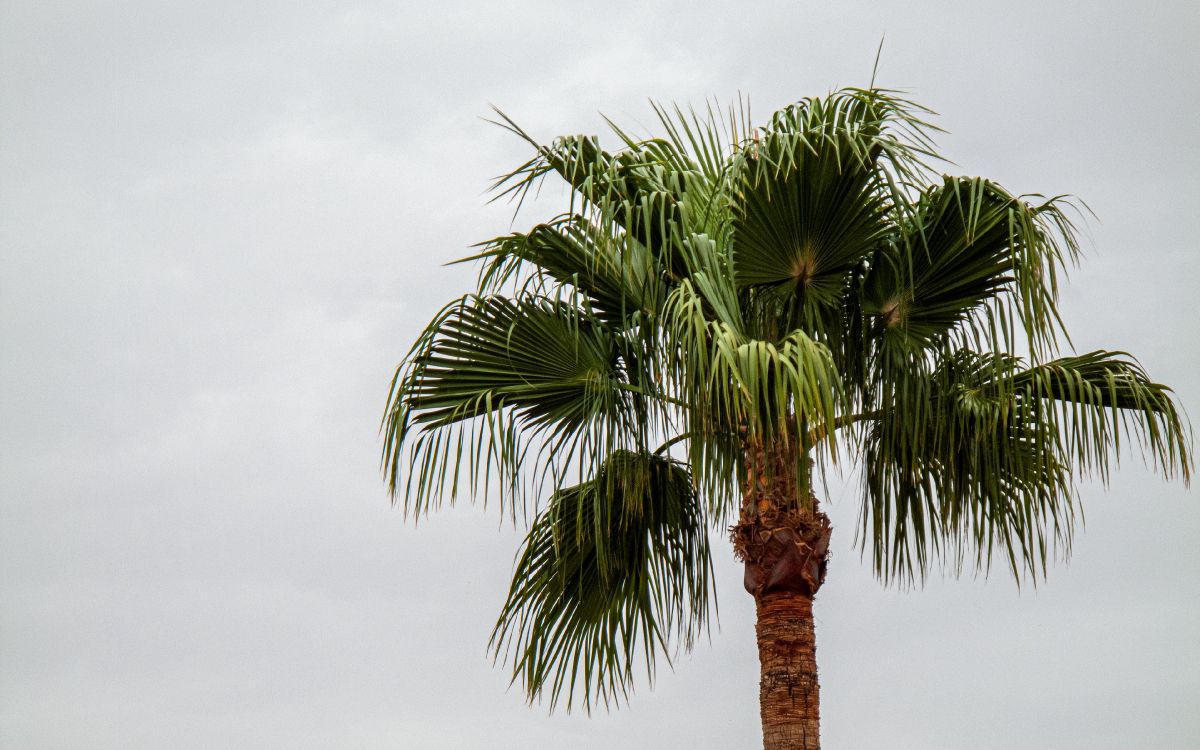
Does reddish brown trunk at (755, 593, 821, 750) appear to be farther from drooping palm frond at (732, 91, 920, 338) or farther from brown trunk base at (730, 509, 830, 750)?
drooping palm frond at (732, 91, 920, 338)

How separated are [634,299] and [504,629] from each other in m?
1.97

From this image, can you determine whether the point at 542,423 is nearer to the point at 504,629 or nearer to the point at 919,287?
the point at 504,629

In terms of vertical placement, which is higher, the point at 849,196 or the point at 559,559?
the point at 849,196

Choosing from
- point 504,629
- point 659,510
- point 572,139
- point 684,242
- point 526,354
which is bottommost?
point 504,629

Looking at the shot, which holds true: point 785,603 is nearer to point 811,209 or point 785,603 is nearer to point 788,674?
point 788,674

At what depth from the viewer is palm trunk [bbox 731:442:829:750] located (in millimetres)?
6480

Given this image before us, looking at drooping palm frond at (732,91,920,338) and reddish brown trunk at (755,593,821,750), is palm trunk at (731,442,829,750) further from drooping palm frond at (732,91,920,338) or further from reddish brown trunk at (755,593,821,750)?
drooping palm frond at (732,91,920,338)

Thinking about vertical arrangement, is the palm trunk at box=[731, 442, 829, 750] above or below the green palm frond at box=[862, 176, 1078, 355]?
below

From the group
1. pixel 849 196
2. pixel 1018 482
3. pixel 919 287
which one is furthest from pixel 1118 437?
pixel 849 196

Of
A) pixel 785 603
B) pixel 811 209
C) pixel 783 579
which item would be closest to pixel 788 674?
pixel 785 603

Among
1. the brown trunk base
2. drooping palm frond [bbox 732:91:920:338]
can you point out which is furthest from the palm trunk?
drooping palm frond [bbox 732:91:920:338]

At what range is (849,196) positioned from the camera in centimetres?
624

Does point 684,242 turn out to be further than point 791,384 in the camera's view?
Yes

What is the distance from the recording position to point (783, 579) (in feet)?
21.7
